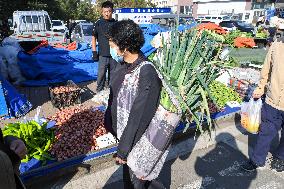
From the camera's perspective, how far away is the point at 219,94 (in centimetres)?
616

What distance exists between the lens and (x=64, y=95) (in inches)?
247

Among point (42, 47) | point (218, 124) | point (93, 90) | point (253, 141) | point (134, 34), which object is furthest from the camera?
point (42, 47)

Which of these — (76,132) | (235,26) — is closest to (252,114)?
(76,132)

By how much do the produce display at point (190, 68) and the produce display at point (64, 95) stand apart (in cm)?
301

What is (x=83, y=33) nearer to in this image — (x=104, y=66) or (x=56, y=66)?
(x=56, y=66)

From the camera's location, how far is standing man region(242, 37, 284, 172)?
3.65m

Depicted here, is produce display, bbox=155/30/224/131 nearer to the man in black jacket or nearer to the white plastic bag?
the white plastic bag

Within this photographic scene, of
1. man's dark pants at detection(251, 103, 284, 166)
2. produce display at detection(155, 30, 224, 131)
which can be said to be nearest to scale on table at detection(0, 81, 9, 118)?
produce display at detection(155, 30, 224, 131)

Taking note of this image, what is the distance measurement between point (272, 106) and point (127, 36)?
234 cm

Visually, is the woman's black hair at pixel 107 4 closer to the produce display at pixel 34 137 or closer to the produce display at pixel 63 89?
the produce display at pixel 63 89

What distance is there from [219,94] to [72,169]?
3.62 meters

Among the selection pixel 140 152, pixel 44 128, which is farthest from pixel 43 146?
pixel 140 152

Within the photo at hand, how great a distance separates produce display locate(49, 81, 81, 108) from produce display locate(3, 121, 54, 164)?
6.33ft

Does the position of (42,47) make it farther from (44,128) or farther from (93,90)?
(44,128)
